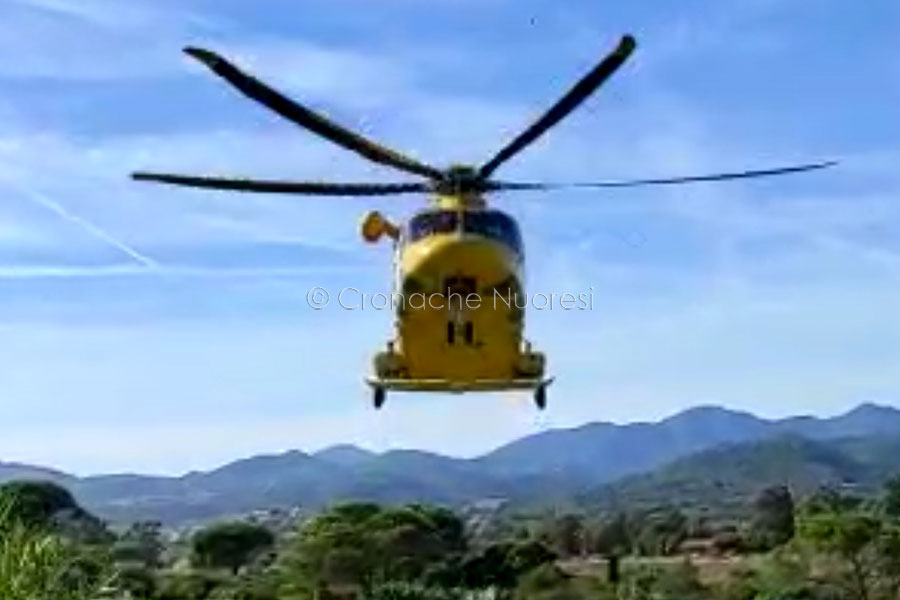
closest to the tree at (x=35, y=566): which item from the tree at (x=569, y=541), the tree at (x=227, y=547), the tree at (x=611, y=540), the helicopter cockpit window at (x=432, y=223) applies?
the helicopter cockpit window at (x=432, y=223)

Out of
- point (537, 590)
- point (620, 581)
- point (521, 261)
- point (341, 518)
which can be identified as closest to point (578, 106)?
point (521, 261)

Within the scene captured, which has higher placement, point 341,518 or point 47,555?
point 341,518

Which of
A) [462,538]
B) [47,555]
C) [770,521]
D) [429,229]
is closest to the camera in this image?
[47,555]

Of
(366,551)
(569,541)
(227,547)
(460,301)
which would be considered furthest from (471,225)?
(569,541)

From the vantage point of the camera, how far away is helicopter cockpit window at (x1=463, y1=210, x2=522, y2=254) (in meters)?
37.2

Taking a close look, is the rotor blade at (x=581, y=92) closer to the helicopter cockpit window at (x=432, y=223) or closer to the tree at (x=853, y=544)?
the helicopter cockpit window at (x=432, y=223)

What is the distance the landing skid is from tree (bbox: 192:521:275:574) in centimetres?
11741

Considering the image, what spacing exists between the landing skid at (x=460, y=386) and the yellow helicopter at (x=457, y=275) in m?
0.02

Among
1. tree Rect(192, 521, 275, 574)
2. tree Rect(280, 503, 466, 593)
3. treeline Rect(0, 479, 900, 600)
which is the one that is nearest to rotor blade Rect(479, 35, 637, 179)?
treeline Rect(0, 479, 900, 600)

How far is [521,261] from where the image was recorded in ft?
126

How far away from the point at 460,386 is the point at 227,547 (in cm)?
12286

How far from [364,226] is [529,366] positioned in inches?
200

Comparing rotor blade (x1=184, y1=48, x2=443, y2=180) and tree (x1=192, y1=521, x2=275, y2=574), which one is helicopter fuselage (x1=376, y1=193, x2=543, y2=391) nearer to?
rotor blade (x1=184, y1=48, x2=443, y2=180)

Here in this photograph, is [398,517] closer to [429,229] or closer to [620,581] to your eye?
[620,581]
